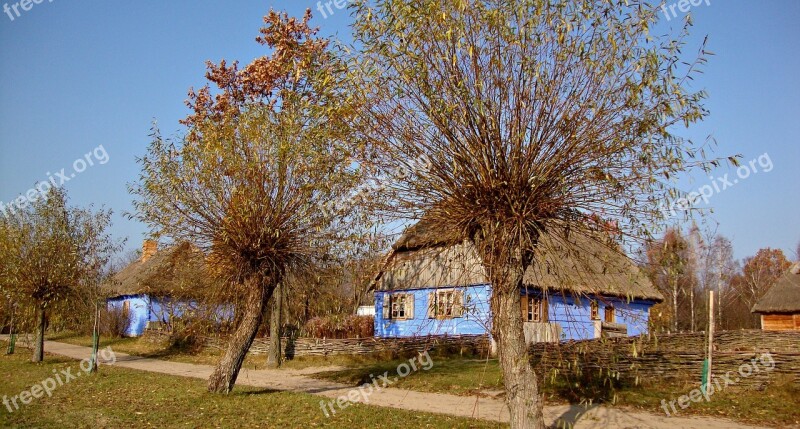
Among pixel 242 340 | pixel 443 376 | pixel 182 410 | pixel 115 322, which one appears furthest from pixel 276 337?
pixel 115 322

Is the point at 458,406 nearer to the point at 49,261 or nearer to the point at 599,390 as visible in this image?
the point at 599,390

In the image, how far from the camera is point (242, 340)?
12977mm

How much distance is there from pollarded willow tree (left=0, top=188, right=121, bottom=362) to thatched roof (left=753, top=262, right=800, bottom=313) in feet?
100

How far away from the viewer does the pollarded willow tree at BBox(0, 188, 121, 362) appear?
20.1 m

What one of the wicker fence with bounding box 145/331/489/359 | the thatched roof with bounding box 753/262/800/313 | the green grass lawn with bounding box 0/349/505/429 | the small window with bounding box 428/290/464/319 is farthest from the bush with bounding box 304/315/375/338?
the thatched roof with bounding box 753/262/800/313

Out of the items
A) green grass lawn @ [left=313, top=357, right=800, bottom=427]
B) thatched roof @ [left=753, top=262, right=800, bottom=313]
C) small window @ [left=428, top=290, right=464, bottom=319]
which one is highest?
small window @ [left=428, top=290, right=464, bottom=319]

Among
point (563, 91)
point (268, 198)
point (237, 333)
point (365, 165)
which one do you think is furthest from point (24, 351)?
point (563, 91)

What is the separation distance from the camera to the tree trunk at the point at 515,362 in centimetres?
674

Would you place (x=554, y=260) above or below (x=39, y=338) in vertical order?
above

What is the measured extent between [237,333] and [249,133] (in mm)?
4384

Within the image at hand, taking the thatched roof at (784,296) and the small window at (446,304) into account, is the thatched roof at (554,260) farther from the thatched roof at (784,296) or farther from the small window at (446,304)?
the thatched roof at (784,296)

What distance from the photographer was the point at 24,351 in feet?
91.4

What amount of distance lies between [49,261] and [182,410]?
12.4 m

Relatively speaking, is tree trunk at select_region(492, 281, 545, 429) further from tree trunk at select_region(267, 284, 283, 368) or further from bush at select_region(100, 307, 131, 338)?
bush at select_region(100, 307, 131, 338)
